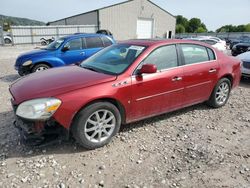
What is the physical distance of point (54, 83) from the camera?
3213 millimetres

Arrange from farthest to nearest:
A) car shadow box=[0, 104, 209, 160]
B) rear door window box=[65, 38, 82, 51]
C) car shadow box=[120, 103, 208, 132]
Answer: rear door window box=[65, 38, 82, 51], car shadow box=[120, 103, 208, 132], car shadow box=[0, 104, 209, 160]

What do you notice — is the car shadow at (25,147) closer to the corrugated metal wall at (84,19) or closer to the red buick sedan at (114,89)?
the red buick sedan at (114,89)

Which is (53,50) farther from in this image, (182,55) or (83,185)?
(83,185)

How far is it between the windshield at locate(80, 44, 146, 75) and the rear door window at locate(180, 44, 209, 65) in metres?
0.91

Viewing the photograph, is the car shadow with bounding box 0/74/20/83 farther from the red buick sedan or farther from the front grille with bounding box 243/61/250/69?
the front grille with bounding box 243/61/250/69

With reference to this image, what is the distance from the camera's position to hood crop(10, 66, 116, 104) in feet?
9.81

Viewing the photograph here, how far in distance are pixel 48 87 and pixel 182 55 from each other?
2.41 m

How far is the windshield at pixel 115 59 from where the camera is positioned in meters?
3.58

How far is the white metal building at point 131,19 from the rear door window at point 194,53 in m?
28.4

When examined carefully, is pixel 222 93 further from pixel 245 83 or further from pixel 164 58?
pixel 245 83

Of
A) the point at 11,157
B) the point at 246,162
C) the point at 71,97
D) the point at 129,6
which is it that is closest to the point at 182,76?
the point at 246,162

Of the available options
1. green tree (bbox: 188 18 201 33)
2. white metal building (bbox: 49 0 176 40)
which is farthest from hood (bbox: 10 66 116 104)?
green tree (bbox: 188 18 201 33)

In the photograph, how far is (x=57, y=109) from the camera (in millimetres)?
2857

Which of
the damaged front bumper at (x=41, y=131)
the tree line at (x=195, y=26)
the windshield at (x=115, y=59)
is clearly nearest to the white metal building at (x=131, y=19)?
the windshield at (x=115, y=59)
